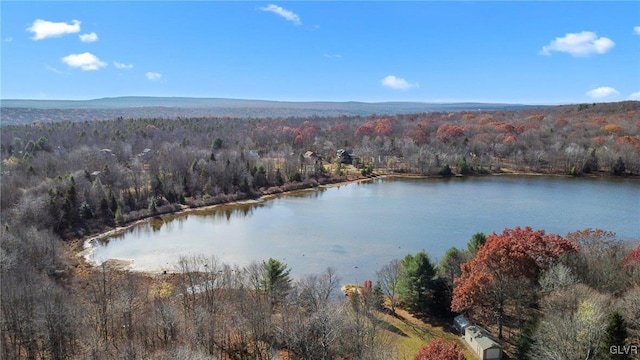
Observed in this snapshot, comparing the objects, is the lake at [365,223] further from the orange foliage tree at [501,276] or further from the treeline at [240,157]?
the orange foliage tree at [501,276]

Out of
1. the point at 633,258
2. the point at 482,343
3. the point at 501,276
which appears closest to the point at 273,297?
the point at 482,343

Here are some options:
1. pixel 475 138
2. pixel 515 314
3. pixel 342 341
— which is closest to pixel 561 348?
pixel 515 314

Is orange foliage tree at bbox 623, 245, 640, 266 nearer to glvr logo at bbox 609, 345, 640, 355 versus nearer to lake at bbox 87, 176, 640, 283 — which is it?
glvr logo at bbox 609, 345, 640, 355

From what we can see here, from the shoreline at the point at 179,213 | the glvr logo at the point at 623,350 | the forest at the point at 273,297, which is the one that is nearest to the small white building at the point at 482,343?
the forest at the point at 273,297

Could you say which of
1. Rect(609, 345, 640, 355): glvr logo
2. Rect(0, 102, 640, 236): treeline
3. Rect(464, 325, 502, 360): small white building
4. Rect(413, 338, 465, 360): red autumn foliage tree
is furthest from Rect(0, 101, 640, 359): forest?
Rect(464, 325, 502, 360): small white building

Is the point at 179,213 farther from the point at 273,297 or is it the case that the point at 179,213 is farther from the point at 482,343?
the point at 482,343
